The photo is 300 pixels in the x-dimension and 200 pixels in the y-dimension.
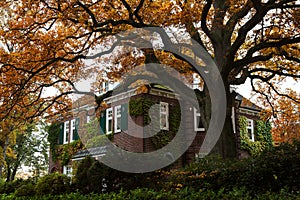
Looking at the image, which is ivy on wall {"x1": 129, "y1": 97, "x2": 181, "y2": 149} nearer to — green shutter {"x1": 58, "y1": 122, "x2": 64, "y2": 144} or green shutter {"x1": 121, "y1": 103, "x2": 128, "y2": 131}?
green shutter {"x1": 121, "y1": 103, "x2": 128, "y2": 131}

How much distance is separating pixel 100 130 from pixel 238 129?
1050 centimetres

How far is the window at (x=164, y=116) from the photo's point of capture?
24648 mm

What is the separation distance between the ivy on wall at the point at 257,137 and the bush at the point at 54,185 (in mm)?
17958

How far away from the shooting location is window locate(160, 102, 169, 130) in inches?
970

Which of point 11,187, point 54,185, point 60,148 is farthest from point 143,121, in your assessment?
point 54,185

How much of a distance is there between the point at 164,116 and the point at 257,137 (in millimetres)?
9723

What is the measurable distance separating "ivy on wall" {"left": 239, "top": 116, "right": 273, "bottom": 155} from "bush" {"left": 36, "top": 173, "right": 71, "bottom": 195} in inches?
707

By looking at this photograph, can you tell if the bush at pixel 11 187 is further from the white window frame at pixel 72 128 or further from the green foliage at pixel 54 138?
the green foliage at pixel 54 138

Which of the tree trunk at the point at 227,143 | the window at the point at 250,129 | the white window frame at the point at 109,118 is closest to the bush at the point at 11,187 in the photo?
the white window frame at the point at 109,118

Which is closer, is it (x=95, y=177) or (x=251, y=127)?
(x=95, y=177)

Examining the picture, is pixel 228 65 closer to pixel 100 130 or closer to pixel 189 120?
pixel 189 120

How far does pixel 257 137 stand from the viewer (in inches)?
1206

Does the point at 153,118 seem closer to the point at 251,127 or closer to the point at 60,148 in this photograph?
the point at 60,148

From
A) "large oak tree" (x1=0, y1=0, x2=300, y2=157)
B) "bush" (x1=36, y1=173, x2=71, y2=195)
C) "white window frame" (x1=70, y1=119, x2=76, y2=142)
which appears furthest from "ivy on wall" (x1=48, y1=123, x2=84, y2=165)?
"bush" (x1=36, y1=173, x2=71, y2=195)
